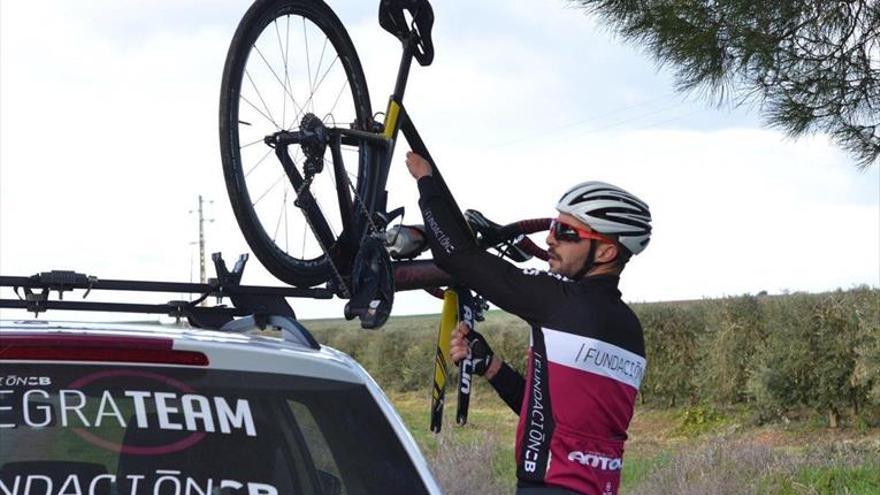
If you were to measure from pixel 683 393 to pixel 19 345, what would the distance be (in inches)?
939

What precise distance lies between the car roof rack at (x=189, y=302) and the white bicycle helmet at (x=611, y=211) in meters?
0.87

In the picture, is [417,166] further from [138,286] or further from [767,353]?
[767,353]

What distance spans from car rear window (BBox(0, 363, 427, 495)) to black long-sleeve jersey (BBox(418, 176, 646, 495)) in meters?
0.78

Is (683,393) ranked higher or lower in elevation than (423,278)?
lower

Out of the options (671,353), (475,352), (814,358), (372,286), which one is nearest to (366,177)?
(372,286)

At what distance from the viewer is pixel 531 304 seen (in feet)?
13.8

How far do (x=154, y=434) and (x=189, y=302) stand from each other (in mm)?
1089

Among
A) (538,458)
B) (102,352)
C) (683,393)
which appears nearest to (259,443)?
(102,352)

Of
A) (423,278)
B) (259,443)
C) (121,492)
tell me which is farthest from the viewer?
(423,278)

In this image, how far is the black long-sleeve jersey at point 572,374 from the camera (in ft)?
13.4

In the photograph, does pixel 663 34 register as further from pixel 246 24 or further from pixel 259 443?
pixel 259 443

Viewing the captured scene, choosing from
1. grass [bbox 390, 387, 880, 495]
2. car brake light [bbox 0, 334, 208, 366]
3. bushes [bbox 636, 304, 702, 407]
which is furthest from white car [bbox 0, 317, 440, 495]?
bushes [bbox 636, 304, 702, 407]

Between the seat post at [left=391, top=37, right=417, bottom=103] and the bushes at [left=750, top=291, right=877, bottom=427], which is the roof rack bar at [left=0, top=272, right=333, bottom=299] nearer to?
the seat post at [left=391, top=37, right=417, bottom=103]

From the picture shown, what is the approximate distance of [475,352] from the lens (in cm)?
469
